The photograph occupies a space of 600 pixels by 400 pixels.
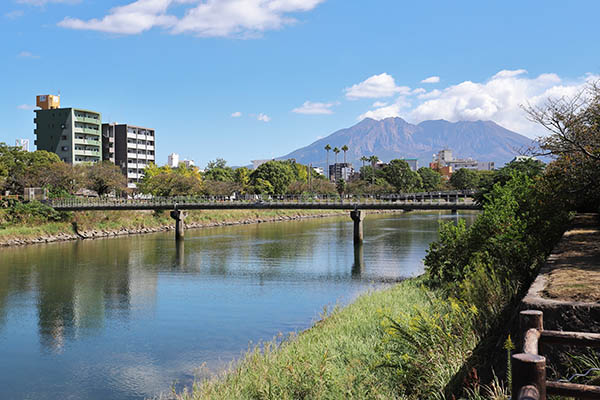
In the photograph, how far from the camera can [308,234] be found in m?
60.7

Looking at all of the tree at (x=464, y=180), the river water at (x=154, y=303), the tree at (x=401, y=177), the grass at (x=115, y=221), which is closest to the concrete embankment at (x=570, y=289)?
the river water at (x=154, y=303)

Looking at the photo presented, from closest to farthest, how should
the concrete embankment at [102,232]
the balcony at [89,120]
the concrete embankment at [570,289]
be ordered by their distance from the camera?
the concrete embankment at [570,289] → the concrete embankment at [102,232] → the balcony at [89,120]

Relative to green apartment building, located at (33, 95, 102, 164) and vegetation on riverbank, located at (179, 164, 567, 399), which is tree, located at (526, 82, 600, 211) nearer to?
vegetation on riverbank, located at (179, 164, 567, 399)

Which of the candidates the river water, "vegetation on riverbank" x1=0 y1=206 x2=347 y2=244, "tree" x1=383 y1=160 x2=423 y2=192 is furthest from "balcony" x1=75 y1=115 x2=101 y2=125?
"tree" x1=383 y1=160 x2=423 y2=192

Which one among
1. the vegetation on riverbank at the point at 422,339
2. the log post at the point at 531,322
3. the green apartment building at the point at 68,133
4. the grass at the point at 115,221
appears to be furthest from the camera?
the green apartment building at the point at 68,133

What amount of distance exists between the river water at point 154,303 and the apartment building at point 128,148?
177ft

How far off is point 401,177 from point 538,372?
5097 inches

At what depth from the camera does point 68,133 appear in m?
91.7

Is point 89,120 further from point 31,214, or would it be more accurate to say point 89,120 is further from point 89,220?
point 31,214

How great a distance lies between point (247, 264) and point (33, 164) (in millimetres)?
46893

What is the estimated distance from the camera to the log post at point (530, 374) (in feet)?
10.7

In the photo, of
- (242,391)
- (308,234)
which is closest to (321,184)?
(308,234)

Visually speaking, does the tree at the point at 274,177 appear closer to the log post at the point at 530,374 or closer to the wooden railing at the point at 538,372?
the wooden railing at the point at 538,372

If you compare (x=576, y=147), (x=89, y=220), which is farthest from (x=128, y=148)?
(x=576, y=147)
